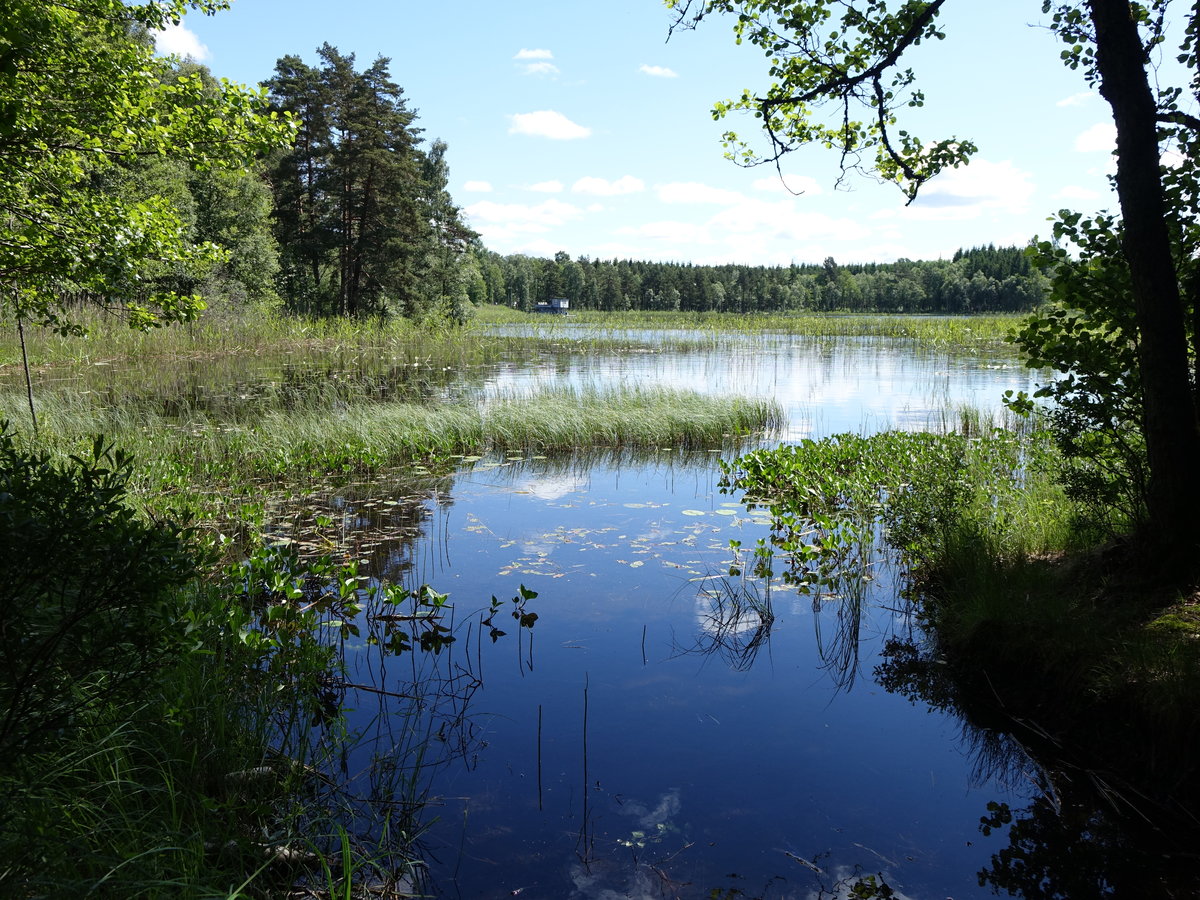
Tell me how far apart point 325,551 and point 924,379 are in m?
20.2

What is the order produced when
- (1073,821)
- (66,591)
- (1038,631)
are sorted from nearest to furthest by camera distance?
1. (66,591)
2. (1073,821)
3. (1038,631)

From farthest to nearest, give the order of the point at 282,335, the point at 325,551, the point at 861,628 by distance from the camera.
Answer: the point at 282,335 < the point at 325,551 < the point at 861,628

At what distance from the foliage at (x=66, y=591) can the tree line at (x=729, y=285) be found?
344ft

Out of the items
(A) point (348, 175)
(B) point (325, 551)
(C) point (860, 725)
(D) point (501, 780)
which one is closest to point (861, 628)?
(C) point (860, 725)

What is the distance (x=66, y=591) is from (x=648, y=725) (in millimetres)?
3318

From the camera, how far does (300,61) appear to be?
39875 mm

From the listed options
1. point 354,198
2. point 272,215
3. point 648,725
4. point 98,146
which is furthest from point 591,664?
point 272,215

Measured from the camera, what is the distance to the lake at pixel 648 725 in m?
3.54

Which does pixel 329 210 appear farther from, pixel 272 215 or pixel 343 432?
pixel 343 432

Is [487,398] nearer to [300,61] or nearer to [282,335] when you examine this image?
[282,335]

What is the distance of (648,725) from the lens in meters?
4.77

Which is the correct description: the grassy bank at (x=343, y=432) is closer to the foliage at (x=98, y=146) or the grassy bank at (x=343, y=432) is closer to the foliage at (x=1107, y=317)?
the foliage at (x=98, y=146)

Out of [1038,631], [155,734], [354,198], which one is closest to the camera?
[155,734]

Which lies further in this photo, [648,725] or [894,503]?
[894,503]
